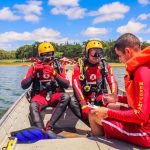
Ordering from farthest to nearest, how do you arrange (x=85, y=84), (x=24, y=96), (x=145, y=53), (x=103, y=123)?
1. (x=24, y=96)
2. (x=85, y=84)
3. (x=103, y=123)
4. (x=145, y=53)

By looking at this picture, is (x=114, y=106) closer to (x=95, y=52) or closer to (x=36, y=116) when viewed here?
(x=36, y=116)

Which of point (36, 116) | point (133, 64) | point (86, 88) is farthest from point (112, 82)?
point (133, 64)

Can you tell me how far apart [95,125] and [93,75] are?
208 cm

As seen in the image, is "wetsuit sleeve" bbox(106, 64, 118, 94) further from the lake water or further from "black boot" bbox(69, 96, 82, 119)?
the lake water

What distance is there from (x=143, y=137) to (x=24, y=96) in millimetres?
3948

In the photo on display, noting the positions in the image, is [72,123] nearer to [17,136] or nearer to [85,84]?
[85,84]

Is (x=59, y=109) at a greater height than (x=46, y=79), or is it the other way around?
(x=46, y=79)

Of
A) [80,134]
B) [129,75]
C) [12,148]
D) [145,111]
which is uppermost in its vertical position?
[129,75]

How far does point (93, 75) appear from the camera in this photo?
5.23 metres

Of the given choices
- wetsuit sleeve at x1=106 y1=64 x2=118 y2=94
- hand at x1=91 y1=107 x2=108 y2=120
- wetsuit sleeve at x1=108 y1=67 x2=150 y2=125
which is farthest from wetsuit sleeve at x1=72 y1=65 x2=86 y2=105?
wetsuit sleeve at x1=108 y1=67 x2=150 y2=125

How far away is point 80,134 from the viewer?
4867 mm

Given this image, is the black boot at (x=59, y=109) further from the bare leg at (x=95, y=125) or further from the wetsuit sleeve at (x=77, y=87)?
the bare leg at (x=95, y=125)

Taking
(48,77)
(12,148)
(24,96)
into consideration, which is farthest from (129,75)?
(24,96)

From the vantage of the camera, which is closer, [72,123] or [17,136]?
[17,136]
